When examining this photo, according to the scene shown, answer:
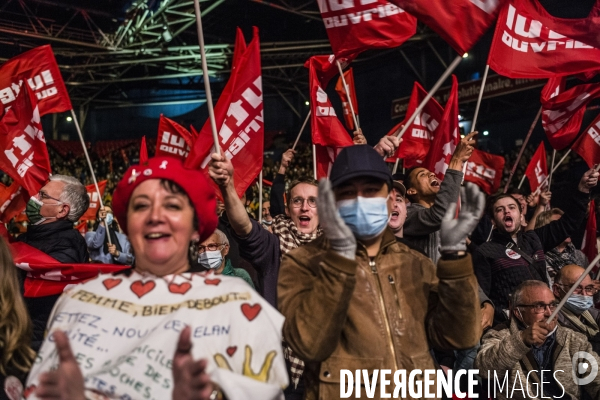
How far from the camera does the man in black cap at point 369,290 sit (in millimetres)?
2361

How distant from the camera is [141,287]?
2.21 m

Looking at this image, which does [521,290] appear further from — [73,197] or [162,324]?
[73,197]

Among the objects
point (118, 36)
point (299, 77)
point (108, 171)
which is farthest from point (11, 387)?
point (299, 77)

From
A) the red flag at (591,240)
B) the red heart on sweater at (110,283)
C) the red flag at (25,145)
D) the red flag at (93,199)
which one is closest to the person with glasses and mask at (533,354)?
the red heart on sweater at (110,283)

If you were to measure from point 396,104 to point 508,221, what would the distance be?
13.0 metres

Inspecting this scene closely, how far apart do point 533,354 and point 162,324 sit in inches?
105

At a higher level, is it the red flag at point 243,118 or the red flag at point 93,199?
the red flag at point 243,118

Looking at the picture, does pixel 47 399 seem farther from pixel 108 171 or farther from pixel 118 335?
pixel 108 171

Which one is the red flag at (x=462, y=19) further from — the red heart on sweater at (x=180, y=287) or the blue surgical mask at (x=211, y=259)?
the red heart on sweater at (x=180, y=287)

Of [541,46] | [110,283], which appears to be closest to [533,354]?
[541,46]

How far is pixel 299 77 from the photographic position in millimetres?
24828

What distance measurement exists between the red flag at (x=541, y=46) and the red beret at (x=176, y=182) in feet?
10.4

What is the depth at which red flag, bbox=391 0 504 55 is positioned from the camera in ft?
13.8

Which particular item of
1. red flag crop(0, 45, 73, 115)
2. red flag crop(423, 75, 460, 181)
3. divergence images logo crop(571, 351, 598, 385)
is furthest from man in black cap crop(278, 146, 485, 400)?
red flag crop(0, 45, 73, 115)
